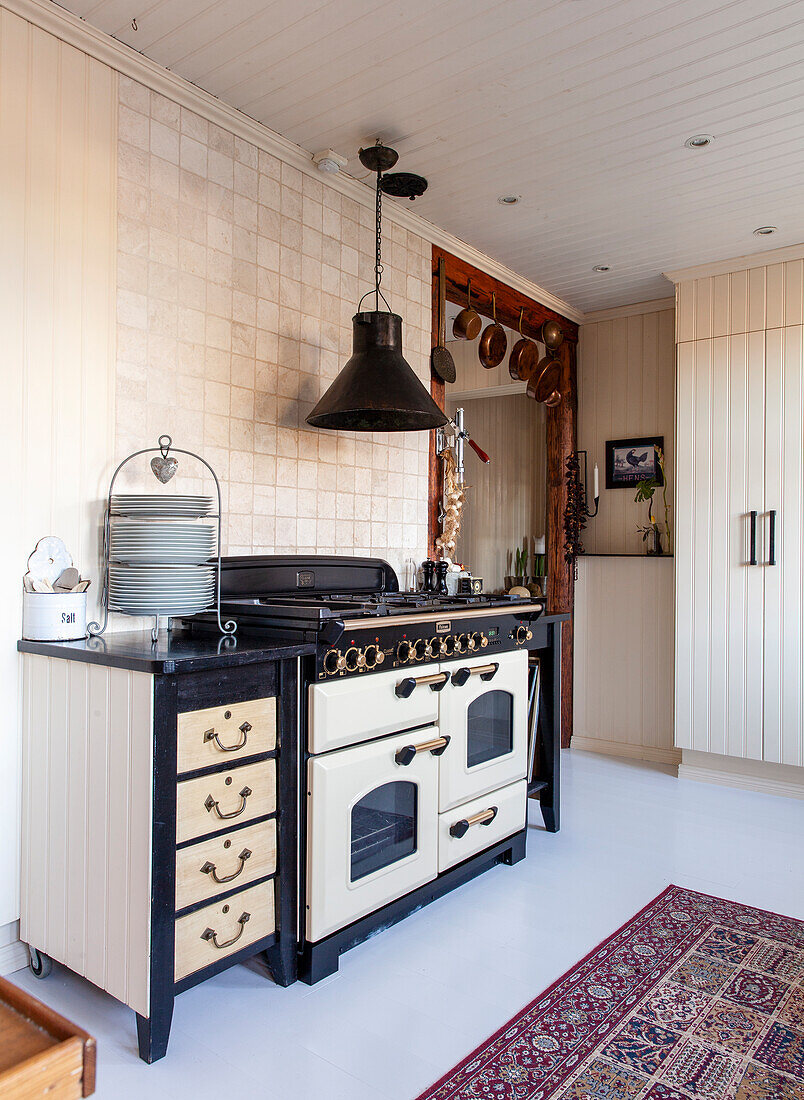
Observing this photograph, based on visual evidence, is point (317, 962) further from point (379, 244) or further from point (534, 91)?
point (534, 91)

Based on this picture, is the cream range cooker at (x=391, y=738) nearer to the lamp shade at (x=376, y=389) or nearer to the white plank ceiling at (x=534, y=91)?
the lamp shade at (x=376, y=389)

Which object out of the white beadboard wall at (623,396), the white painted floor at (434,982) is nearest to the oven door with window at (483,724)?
the white painted floor at (434,982)

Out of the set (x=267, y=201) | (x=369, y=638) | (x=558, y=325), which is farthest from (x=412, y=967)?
(x=558, y=325)

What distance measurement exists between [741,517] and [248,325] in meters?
2.60

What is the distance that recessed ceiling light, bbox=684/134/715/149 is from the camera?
9.07 feet

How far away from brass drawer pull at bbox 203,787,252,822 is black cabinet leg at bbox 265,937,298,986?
1.28 ft

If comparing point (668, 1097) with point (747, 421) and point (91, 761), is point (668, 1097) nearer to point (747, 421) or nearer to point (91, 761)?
point (91, 761)

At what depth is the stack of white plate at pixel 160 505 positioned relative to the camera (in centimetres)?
209

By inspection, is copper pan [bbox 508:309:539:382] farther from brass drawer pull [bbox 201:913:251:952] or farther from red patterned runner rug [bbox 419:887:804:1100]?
brass drawer pull [bbox 201:913:251:952]

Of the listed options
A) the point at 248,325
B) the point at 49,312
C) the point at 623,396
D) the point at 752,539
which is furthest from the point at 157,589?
the point at 623,396

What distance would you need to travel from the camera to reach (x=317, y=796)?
78.7 inches

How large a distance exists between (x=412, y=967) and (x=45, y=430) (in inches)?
69.9

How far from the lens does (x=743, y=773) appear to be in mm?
3926

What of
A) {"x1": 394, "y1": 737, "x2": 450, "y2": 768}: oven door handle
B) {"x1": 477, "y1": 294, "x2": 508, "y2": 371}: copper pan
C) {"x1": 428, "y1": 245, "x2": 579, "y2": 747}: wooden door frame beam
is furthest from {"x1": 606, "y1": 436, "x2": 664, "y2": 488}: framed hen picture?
{"x1": 394, "y1": 737, "x2": 450, "y2": 768}: oven door handle
